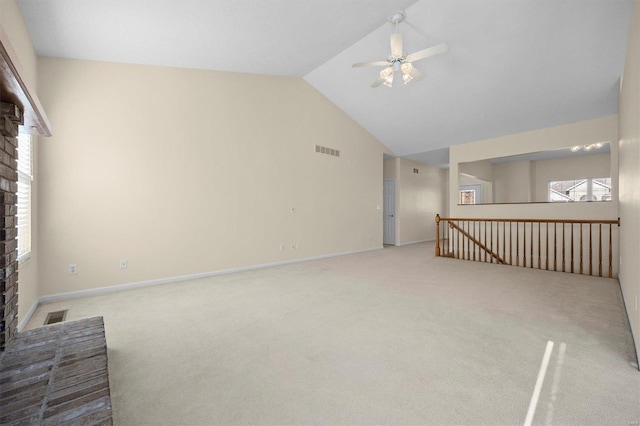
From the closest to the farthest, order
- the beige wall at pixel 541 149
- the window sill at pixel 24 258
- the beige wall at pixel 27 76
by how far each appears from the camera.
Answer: the beige wall at pixel 27 76 < the window sill at pixel 24 258 < the beige wall at pixel 541 149

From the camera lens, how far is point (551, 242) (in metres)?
6.14

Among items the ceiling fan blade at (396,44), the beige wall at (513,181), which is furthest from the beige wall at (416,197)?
the ceiling fan blade at (396,44)

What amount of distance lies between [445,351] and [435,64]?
4.52 meters

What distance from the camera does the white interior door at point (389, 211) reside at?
8.66 m

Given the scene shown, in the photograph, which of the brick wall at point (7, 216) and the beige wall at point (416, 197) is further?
the beige wall at point (416, 197)

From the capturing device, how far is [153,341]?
240 cm

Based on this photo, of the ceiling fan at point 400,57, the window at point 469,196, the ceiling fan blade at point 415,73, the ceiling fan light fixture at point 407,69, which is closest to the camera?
the ceiling fan at point 400,57

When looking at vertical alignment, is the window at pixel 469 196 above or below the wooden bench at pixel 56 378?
above

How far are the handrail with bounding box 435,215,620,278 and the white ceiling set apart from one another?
1.99 meters

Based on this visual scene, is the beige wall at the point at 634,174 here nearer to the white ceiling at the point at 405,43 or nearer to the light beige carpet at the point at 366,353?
the light beige carpet at the point at 366,353

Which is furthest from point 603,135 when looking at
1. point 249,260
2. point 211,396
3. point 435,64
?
point 211,396

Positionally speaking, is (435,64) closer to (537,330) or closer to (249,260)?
(537,330)

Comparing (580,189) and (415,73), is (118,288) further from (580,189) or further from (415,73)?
(580,189)

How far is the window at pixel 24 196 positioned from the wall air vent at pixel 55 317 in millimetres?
656
